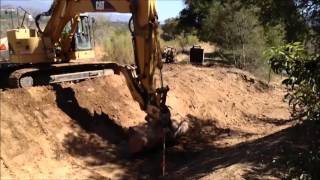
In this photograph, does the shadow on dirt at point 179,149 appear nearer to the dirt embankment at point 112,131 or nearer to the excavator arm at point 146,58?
the dirt embankment at point 112,131

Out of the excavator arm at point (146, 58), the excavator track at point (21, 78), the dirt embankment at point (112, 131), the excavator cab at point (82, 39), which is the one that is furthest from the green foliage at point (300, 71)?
the excavator cab at point (82, 39)

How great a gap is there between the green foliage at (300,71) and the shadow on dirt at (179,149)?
3.68 metres

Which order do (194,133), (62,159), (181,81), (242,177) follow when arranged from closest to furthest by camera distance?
(242,177), (62,159), (194,133), (181,81)

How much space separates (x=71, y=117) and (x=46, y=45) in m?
2.42

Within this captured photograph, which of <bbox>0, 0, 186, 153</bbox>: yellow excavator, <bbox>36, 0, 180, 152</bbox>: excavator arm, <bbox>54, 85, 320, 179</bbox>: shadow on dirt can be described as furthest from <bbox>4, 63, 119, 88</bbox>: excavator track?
<bbox>36, 0, 180, 152</bbox>: excavator arm

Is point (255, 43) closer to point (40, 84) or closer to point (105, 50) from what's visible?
point (105, 50)

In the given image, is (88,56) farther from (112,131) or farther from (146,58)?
(146,58)

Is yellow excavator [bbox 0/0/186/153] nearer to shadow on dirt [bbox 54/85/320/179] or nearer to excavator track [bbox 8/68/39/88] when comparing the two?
excavator track [bbox 8/68/39/88]

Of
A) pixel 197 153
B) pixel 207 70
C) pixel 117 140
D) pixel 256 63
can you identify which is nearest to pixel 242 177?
pixel 197 153

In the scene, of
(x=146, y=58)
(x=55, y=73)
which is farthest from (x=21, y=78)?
(x=146, y=58)

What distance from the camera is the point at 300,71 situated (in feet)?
13.3

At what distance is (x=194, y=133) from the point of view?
1348 cm

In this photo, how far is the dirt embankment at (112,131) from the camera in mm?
10586

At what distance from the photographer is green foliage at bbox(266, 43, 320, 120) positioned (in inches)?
158
